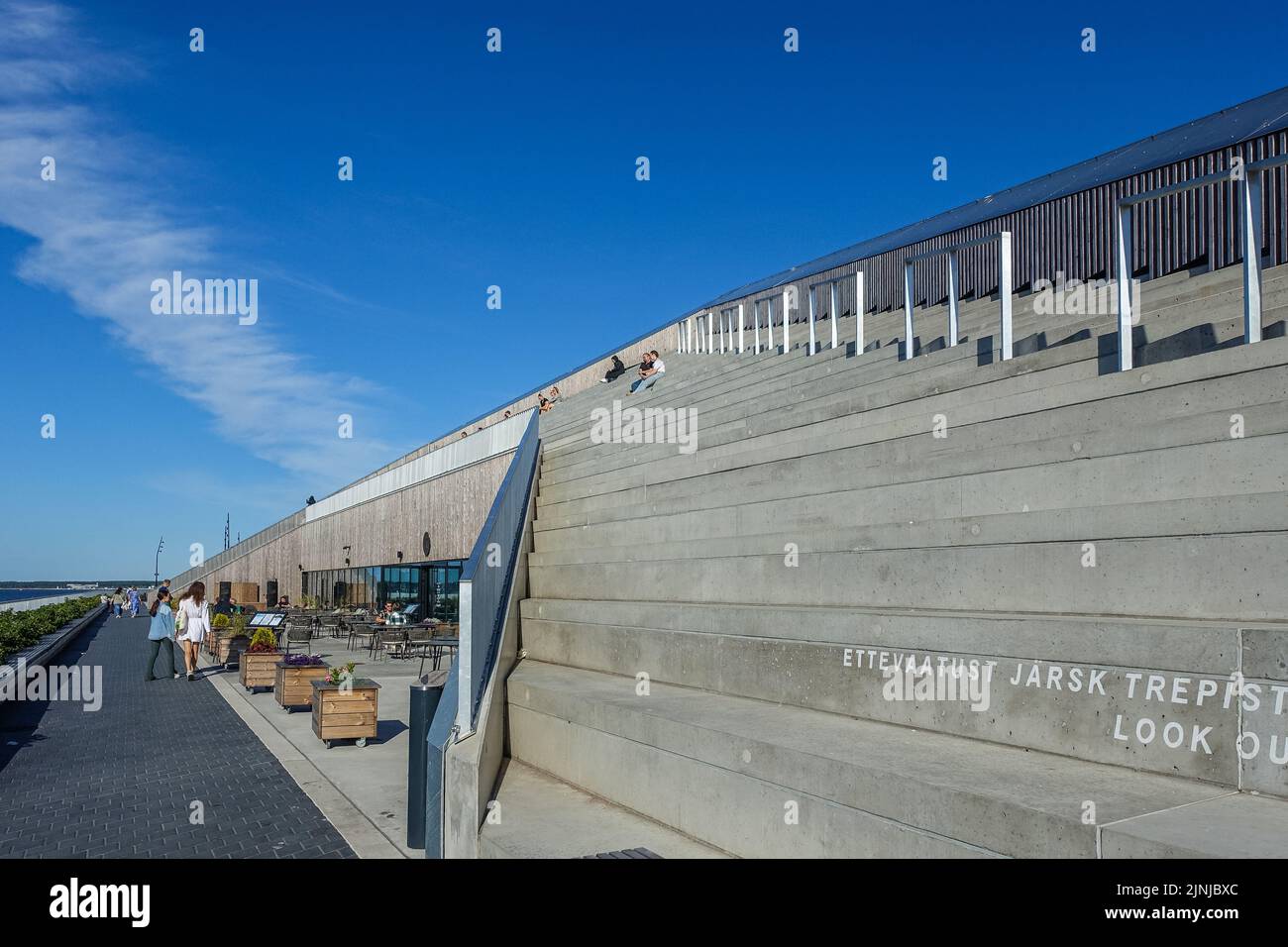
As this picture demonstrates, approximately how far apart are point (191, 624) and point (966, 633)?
16.0m

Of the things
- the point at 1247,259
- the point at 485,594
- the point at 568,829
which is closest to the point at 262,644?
the point at 485,594

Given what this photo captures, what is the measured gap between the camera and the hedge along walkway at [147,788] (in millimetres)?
6477

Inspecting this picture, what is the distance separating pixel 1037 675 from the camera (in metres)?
3.80

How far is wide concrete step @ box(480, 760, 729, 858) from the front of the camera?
14.5ft

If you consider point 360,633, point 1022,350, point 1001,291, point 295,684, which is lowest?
point 360,633

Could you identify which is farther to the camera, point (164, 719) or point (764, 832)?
point (164, 719)

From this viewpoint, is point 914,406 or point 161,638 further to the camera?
point 161,638

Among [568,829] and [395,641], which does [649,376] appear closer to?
[395,641]

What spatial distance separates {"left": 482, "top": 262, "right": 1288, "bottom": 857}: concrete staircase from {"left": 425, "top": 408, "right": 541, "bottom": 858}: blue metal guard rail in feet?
1.32
